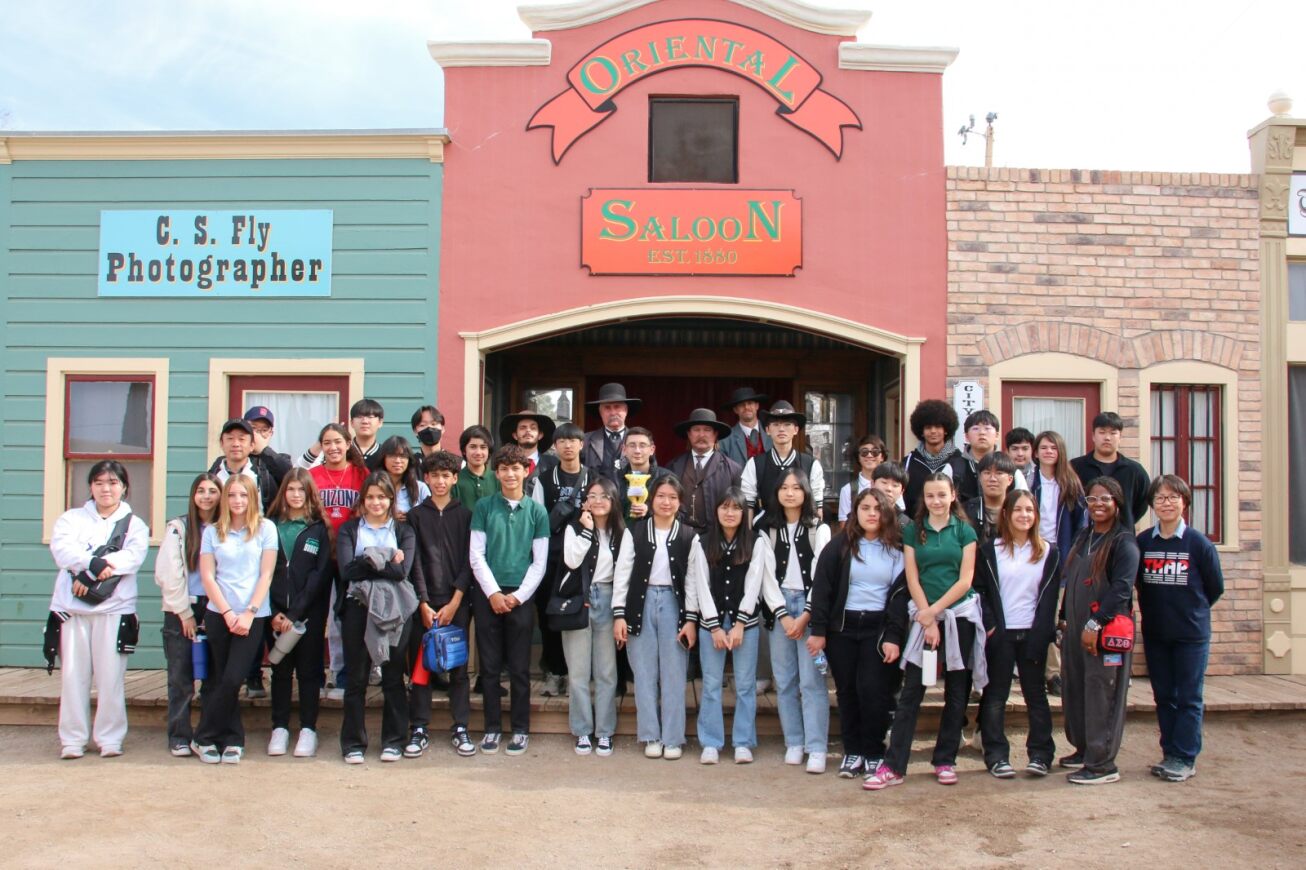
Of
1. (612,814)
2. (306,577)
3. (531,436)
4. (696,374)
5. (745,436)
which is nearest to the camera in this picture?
(612,814)

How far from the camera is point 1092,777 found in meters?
5.73

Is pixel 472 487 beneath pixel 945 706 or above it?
above

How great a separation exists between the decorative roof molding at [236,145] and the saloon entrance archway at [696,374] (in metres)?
1.87

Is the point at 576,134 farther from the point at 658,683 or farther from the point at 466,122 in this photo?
the point at 658,683

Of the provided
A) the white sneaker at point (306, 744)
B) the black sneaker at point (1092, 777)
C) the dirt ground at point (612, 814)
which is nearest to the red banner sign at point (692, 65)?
the white sneaker at point (306, 744)

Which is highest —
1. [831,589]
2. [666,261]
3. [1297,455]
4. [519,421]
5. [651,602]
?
[666,261]

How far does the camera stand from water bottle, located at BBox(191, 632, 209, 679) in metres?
6.11

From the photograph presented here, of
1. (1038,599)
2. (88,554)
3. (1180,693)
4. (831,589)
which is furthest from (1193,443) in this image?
(88,554)

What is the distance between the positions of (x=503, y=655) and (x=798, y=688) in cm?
173

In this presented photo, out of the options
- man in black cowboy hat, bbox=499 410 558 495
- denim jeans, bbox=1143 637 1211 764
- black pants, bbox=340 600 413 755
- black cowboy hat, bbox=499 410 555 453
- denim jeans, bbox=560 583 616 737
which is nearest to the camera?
denim jeans, bbox=1143 637 1211 764

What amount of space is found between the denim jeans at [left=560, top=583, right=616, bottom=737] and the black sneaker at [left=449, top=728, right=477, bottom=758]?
60 centimetres

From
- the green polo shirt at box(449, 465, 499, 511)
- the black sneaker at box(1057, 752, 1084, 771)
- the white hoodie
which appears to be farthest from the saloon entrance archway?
the black sneaker at box(1057, 752, 1084, 771)

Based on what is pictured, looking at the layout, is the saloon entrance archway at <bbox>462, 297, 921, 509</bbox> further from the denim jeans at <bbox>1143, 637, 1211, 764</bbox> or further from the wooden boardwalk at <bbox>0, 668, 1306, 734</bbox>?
the denim jeans at <bbox>1143, 637, 1211, 764</bbox>

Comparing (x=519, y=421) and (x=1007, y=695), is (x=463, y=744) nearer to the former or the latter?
(x=519, y=421)
